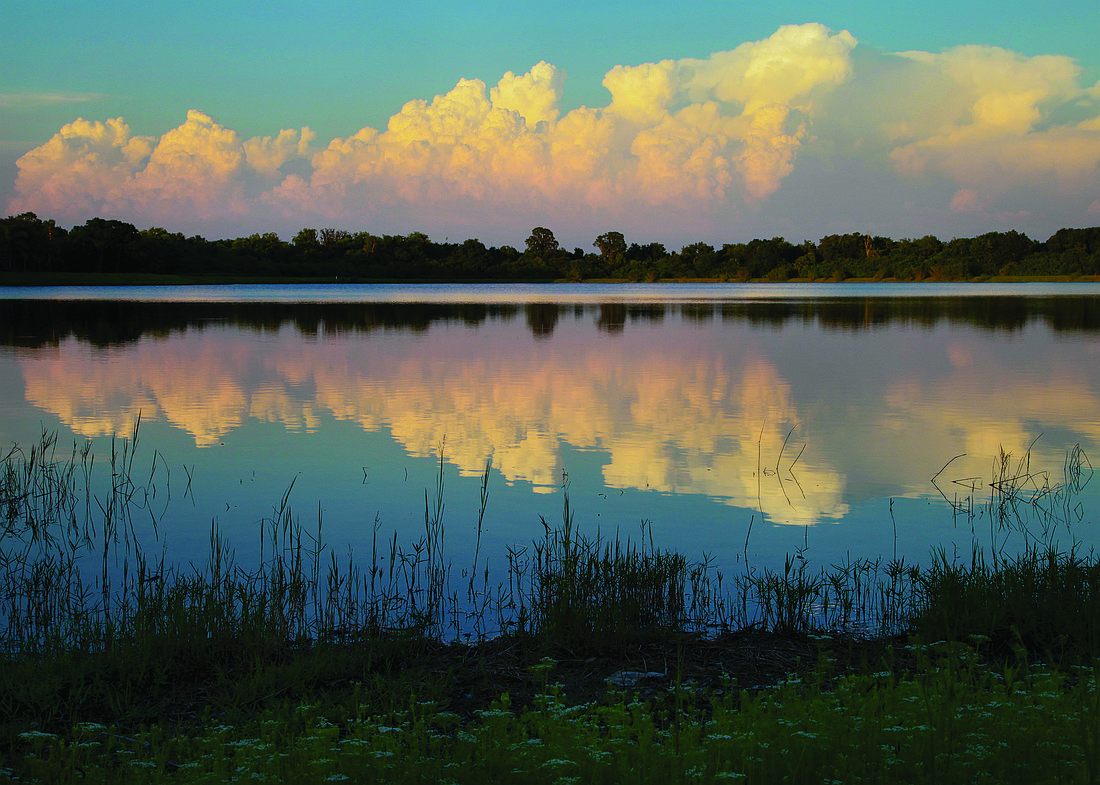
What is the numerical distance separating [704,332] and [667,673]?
35869 mm

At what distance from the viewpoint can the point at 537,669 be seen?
5.88 metres

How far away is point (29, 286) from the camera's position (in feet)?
350

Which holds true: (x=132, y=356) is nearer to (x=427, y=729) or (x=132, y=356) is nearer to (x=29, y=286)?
(x=427, y=729)

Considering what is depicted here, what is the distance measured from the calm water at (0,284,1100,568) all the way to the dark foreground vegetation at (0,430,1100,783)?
1048 mm

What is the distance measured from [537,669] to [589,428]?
35.3 feet

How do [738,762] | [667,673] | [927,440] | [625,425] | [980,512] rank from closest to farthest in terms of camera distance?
[738,762]
[667,673]
[980,512]
[927,440]
[625,425]

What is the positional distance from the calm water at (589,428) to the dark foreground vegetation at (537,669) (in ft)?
3.44

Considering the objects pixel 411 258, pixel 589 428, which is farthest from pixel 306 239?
pixel 589 428

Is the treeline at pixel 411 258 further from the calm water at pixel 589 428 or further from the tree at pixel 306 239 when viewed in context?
the calm water at pixel 589 428

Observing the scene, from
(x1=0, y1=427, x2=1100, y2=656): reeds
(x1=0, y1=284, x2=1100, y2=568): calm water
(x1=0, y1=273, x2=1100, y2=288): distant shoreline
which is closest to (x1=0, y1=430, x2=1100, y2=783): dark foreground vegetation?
(x1=0, y1=427, x2=1100, y2=656): reeds

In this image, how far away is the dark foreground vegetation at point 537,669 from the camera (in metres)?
4.36

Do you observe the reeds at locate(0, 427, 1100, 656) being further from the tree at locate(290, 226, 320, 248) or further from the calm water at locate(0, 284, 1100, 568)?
the tree at locate(290, 226, 320, 248)

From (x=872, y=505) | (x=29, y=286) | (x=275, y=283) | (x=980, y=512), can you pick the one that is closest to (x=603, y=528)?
(x=872, y=505)

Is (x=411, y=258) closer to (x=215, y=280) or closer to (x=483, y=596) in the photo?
(x=215, y=280)
